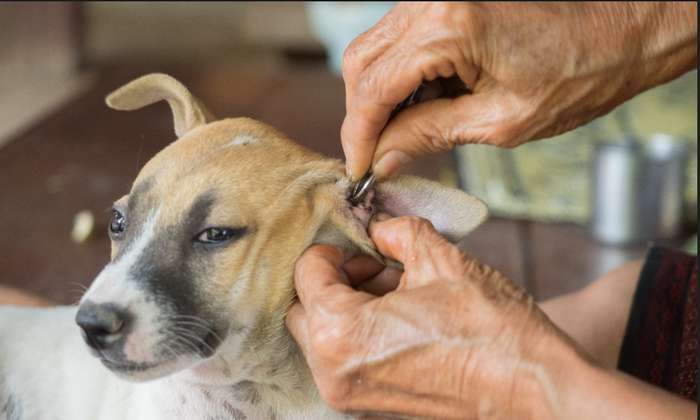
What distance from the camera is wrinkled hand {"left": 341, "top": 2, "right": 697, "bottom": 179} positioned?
101cm

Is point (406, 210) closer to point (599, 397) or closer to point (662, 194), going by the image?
point (599, 397)

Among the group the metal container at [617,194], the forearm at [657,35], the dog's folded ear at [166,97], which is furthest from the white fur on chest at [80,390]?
the metal container at [617,194]

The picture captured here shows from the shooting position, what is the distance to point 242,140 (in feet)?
4.28

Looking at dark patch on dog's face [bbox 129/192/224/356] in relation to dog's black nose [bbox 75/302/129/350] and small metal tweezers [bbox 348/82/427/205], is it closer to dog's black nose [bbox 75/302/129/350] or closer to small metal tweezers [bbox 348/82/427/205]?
dog's black nose [bbox 75/302/129/350]

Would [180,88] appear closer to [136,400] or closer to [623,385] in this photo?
[136,400]

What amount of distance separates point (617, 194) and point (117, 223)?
5.95 ft

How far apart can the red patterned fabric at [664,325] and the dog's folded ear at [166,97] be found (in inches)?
30.9

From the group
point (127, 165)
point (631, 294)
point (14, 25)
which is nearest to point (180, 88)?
point (631, 294)

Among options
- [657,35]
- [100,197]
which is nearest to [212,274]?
[657,35]

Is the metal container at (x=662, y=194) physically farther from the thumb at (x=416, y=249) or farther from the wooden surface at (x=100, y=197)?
the thumb at (x=416, y=249)

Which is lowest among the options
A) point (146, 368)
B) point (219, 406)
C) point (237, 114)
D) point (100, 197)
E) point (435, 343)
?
point (100, 197)

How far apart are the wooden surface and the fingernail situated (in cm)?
96

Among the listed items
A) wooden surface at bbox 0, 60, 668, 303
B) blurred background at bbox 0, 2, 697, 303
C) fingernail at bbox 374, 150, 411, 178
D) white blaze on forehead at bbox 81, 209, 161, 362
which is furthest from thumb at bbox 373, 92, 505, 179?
wooden surface at bbox 0, 60, 668, 303

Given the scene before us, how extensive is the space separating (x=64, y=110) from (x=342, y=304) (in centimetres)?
202
